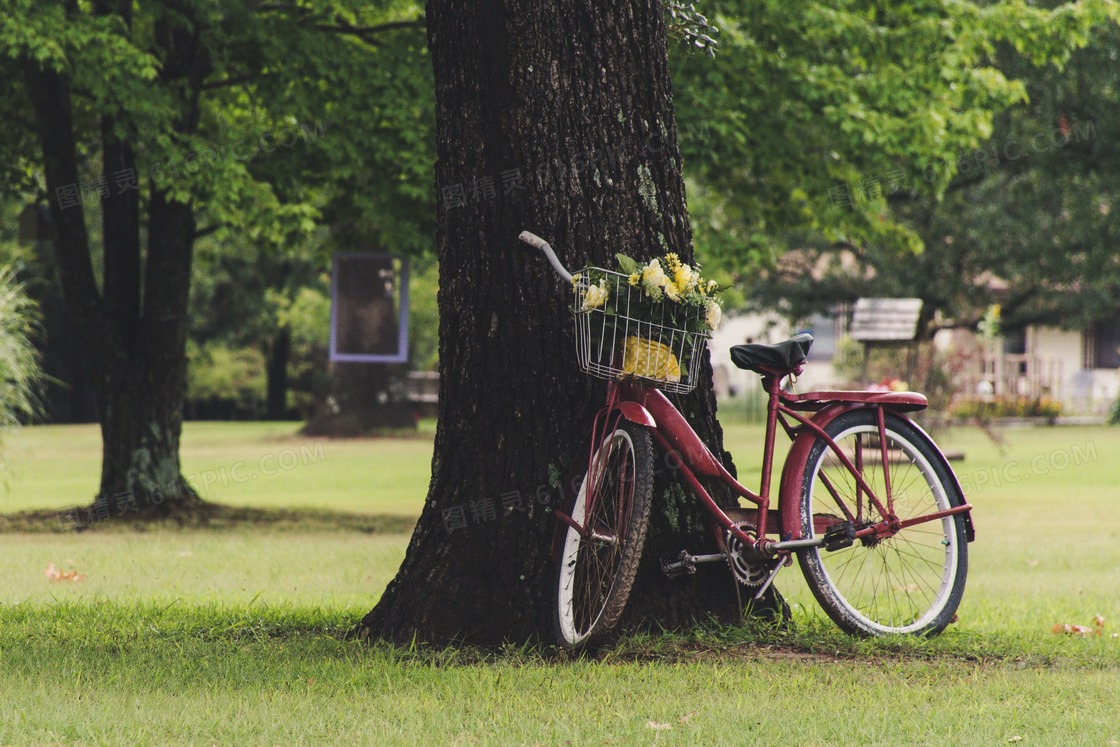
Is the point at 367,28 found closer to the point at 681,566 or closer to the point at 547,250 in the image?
the point at 547,250

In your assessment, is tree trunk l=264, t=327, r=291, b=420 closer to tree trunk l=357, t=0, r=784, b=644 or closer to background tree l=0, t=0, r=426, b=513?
background tree l=0, t=0, r=426, b=513

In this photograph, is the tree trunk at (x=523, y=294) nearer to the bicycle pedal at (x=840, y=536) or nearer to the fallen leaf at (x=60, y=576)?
the bicycle pedal at (x=840, y=536)

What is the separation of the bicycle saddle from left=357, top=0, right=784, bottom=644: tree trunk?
645 mm

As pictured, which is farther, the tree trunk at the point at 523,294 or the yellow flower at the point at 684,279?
the tree trunk at the point at 523,294

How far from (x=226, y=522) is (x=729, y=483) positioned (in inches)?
320

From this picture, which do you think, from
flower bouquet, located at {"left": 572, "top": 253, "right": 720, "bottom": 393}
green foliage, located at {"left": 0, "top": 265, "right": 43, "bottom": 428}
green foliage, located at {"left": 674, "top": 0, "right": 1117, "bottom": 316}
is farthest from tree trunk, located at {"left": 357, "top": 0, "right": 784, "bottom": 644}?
green foliage, located at {"left": 0, "top": 265, "right": 43, "bottom": 428}

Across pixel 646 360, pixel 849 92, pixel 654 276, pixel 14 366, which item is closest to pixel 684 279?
pixel 654 276

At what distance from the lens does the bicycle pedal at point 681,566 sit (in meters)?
4.33

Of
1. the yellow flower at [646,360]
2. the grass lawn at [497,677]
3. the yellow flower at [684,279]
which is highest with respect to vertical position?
the yellow flower at [684,279]

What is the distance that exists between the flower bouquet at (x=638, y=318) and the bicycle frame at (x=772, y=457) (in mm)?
160

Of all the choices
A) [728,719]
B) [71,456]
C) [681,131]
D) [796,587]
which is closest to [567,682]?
[728,719]

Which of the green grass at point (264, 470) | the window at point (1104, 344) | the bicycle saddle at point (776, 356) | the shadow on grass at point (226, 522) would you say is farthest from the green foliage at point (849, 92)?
the window at point (1104, 344)

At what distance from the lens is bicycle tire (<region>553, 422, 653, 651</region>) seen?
13.3 feet

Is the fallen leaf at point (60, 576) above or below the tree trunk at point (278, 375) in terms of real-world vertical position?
below
